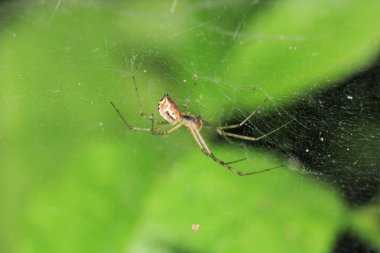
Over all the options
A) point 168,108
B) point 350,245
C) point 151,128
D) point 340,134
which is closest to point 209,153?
point 168,108

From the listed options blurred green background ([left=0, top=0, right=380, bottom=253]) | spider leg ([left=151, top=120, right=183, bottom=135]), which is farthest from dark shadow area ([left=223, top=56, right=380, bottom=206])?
spider leg ([left=151, top=120, right=183, bottom=135])

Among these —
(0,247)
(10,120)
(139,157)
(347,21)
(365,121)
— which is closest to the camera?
(347,21)

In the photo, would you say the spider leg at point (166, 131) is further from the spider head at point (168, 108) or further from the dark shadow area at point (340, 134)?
the dark shadow area at point (340, 134)

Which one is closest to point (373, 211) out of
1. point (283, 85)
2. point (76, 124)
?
point (283, 85)

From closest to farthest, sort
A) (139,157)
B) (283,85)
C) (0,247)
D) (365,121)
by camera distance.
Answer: (283,85) < (365,121) < (139,157) < (0,247)

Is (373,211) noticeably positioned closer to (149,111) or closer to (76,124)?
(149,111)

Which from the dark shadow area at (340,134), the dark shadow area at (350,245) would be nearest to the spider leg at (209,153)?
the dark shadow area at (340,134)
